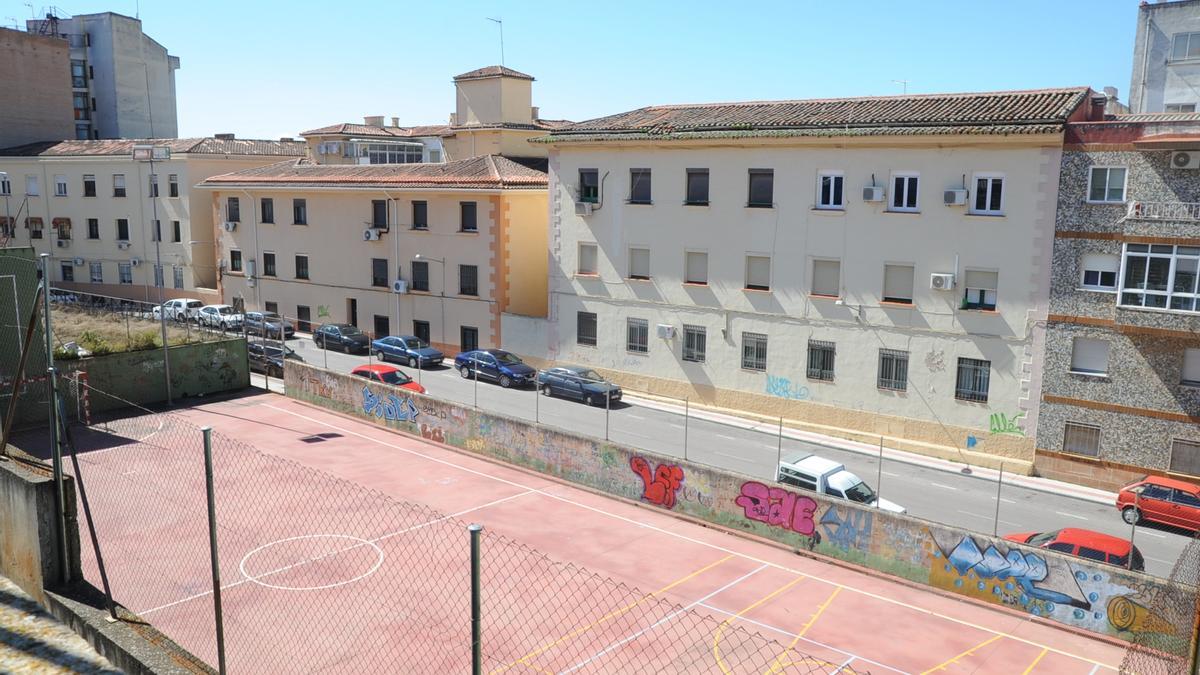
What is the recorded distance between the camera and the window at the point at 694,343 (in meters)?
34.8

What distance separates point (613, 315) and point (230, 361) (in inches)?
576

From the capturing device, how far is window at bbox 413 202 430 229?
43.1 metres

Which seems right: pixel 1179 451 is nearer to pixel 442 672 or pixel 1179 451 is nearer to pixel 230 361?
pixel 442 672

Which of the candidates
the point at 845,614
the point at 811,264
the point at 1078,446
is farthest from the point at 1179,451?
the point at 845,614

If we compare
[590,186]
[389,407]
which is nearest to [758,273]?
[590,186]

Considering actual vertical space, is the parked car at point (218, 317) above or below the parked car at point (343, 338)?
above

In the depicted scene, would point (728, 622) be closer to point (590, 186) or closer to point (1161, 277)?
point (1161, 277)

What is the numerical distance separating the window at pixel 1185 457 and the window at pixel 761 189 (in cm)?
1463

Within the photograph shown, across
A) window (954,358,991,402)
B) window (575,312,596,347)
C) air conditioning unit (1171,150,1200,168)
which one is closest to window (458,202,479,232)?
window (575,312,596,347)

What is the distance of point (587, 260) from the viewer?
3803 centimetres

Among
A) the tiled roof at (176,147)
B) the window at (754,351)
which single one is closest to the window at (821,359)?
the window at (754,351)

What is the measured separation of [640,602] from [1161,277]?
18500mm

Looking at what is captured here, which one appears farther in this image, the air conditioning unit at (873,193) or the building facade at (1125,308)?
the air conditioning unit at (873,193)

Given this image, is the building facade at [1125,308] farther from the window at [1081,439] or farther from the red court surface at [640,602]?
the red court surface at [640,602]
